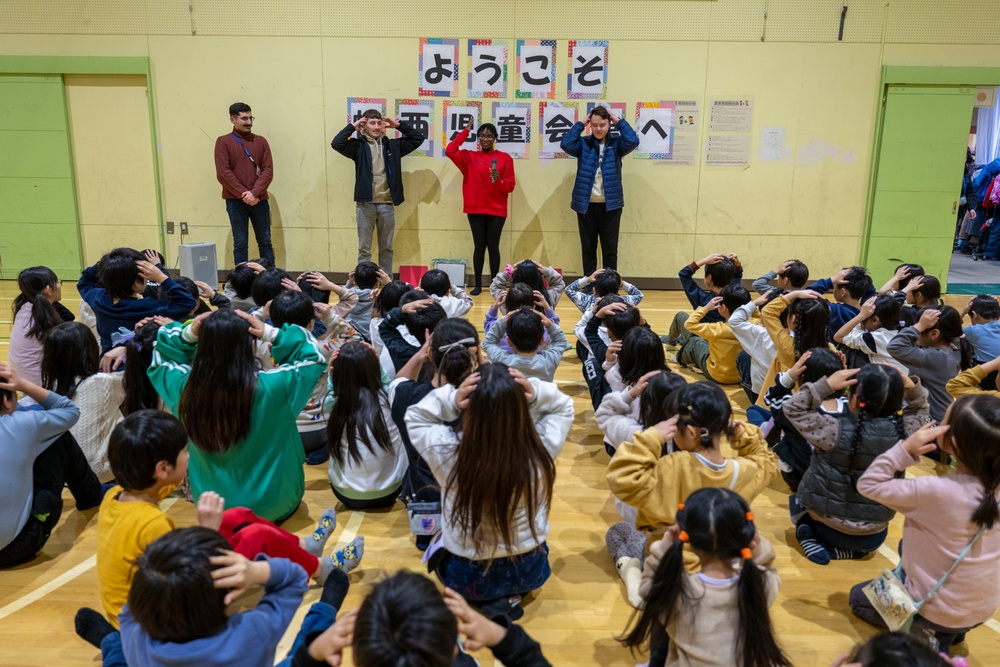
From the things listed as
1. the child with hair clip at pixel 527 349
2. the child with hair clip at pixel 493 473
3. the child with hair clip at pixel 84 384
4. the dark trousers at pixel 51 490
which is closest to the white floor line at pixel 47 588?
the dark trousers at pixel 51 490

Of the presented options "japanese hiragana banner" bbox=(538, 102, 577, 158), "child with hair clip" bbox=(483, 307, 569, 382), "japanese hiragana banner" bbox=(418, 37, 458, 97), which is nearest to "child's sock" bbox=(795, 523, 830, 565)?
"child with hair clip" bbox=(483, 307, 569, 382)

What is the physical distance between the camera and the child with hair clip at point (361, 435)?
3006 mm

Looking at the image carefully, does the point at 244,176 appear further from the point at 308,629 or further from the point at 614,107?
the point at 308,629

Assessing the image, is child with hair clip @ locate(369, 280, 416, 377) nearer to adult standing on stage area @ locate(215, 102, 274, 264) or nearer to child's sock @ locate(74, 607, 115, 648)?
child's sock @ locate(74, 607, 115, 648)

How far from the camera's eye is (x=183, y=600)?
1.48 metres

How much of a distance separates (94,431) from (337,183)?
17.1ft

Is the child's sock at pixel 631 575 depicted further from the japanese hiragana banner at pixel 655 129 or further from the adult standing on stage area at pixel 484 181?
the japanese hiragana banner at pixel 655 129

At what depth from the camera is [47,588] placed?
2613 millimetres

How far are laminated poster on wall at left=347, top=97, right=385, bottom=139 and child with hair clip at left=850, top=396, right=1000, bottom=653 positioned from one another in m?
6.65

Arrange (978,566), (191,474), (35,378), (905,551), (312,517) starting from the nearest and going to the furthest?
(978,566), (905,551), (191,474), (312,517), (35,378)

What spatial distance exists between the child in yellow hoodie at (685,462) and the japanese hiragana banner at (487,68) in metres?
6.04

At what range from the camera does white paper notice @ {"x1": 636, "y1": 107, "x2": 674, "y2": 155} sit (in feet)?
25.6

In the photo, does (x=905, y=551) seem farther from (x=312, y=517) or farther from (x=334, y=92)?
(x=334, y=92)

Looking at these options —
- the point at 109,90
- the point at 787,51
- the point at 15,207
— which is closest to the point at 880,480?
the point at 787,51
